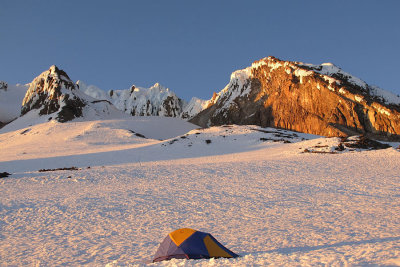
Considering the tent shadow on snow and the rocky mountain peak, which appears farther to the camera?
the rocky mountain peak

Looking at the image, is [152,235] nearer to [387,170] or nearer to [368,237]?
[368,237]

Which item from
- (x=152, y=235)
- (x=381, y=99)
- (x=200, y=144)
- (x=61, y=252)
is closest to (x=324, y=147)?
(x=200, y=144)

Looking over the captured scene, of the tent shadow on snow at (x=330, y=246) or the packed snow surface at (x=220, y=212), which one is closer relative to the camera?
the tent shadow on snow at (x=330, y=246)

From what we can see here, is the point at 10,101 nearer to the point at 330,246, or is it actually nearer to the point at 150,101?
the point at 150,101

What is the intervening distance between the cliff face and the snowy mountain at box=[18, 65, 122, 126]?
143ft

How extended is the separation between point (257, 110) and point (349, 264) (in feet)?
270

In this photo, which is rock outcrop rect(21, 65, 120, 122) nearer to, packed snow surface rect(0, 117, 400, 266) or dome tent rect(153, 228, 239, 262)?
packed snow surface rect(0, 117, 400, 266)

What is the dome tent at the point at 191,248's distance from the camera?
5.91m

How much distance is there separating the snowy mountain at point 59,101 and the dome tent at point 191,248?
62250 millimetres

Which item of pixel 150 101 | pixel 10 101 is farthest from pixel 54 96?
pixel 150 101

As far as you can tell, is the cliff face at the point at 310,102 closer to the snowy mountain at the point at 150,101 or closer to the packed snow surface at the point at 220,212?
the packed snow surface at the point at 220,212

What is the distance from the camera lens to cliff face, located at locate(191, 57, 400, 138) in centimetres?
5900

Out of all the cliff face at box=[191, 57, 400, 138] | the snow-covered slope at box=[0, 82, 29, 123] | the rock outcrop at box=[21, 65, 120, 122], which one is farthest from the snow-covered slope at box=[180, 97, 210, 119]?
the rock outcrop at box=[21, 65, 120, 122]

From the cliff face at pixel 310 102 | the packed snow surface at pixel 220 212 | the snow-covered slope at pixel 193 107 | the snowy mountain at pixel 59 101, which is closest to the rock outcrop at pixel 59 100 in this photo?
the snowy mountain at pixel 59 101
